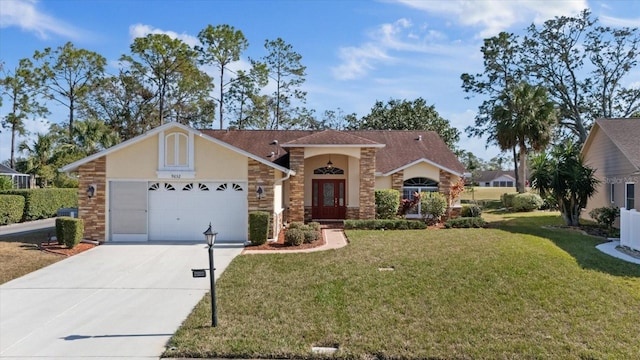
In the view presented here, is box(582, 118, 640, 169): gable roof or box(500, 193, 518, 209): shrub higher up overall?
box(582, 118, 640, 169): gable roof

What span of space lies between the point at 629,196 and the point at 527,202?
9.50 metres

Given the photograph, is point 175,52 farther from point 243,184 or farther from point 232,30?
point 243,184

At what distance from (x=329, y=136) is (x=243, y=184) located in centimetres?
556

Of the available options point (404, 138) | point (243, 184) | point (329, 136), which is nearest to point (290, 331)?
point (243, 184)

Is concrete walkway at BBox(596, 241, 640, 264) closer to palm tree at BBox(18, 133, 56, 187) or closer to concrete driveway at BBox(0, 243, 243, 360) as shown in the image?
concrete driveway at BBox(0, 243, 243, 360)

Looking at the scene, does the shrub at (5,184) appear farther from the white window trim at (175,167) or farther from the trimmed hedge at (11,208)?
the white window trim at (175,167)

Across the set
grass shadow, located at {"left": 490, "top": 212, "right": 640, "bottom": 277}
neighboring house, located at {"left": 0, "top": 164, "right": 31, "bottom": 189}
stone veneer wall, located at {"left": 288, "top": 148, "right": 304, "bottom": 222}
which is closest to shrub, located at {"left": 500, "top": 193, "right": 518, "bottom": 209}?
grass shadow, located at {"left": 490, "top": 212, "right": 640, "bottom": 277}

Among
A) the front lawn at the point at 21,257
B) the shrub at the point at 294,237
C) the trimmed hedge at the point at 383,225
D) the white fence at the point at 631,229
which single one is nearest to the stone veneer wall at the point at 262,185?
the shrub at the point at 294,237

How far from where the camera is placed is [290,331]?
22.6 ft

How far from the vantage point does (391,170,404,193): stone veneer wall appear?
70.3ft

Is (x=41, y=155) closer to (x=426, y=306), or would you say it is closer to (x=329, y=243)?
(x=329, y=243)

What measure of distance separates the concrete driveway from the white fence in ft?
39.0

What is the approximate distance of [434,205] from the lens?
65.0 ft

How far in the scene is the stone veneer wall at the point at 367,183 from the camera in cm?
1953
